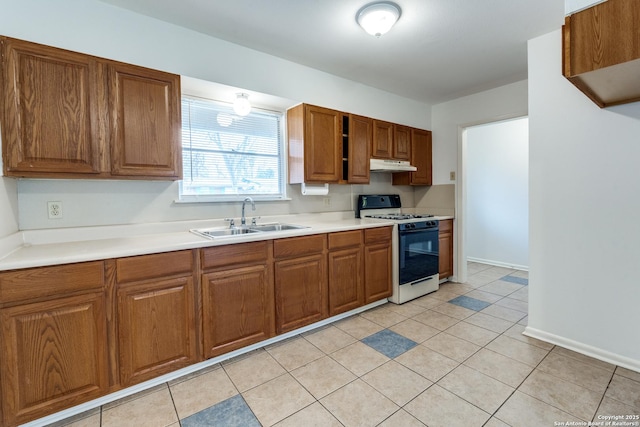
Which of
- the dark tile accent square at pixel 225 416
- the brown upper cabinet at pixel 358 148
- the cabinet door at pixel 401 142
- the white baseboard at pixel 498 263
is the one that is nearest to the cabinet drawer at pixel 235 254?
the dark tile accent square at pixel 225 416

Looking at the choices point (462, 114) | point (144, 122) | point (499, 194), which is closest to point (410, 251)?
point (462, 114)

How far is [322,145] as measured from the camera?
2.88 metres

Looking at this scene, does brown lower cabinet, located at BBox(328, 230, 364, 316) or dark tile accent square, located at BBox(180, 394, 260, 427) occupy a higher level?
brown lower cabinet, located at BBox(328, 230, 364, 316)

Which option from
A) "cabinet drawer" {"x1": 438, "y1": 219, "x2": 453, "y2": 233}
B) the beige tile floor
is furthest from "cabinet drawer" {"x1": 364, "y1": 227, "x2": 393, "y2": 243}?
"cabinet drawer" {"x1": 438, "y1": 219, "x2": 453, "y2": 233}

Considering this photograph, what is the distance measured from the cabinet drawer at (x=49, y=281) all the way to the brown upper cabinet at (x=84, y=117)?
59 cm

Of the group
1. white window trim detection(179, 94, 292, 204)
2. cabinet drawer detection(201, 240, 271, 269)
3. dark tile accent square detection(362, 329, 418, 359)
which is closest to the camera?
cabinet drawer detection(201, 240, 271, 269)

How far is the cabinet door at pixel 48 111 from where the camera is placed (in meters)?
1.56

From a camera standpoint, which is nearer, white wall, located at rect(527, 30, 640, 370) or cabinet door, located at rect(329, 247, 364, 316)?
white wall, located at rect(527, 30, 640, 370)

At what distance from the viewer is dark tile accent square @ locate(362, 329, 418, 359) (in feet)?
7.20

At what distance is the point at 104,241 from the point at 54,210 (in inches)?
14.1

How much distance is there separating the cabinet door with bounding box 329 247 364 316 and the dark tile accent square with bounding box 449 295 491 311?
3.74 ft

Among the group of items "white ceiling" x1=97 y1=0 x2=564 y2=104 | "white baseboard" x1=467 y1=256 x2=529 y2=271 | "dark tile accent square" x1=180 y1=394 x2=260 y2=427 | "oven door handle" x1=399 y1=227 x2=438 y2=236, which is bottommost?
"dark tile accent square" x1=180 y1=394 x2=260 y2=427

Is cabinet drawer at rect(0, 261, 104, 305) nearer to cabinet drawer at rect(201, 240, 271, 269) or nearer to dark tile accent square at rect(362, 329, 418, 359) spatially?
cabinet drawer at rect(201, 240, 271, 269)

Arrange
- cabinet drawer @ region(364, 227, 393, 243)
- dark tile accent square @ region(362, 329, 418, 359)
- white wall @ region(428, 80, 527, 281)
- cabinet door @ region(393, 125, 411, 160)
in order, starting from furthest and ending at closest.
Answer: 1. cabinet door @ region(393, 125, 411, 160)
2. white wall @ region(428, 80, 527, 281)
3. cabinet drawer @ region(364, 227, 393, 243)
4. dark tile accent square @ region(362, 329, 418, 359)
